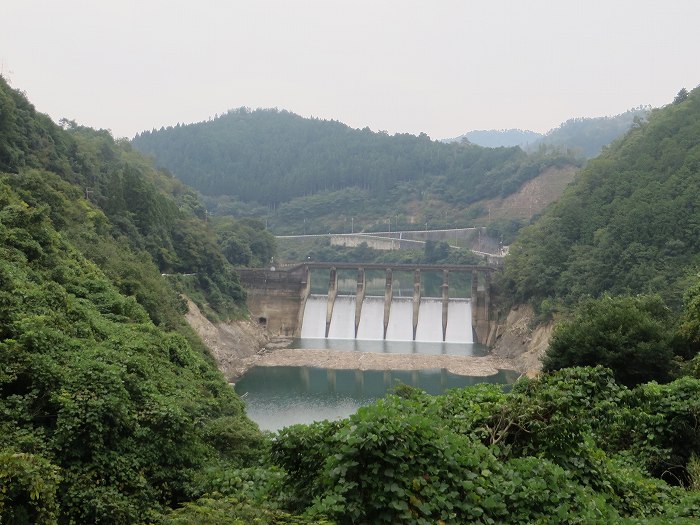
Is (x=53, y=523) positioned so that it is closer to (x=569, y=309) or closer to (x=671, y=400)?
(x=671, y=400)

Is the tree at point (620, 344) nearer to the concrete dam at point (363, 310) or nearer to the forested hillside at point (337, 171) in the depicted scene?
the concrete dam at point (363, 310)

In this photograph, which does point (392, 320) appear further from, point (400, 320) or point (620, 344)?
point (620, 344)

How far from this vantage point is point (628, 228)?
38125 mm

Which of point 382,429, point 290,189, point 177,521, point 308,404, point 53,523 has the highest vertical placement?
point 290,189

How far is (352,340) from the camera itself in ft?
162

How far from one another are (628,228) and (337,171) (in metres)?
74.4

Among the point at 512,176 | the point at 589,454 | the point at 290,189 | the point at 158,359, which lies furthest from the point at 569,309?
the point at 290,189

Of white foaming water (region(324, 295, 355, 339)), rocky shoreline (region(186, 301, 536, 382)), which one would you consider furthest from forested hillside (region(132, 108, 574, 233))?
rocky shoreline (region(186, 301, 536, 382))

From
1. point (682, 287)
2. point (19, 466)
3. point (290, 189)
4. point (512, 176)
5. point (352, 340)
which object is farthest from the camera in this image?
point (290, 189)

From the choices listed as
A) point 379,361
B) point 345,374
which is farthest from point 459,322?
point 345,374

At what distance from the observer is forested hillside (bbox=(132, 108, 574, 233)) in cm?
9400

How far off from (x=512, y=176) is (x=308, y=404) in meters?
63.9

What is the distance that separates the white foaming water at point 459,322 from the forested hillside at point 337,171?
38158 millimetres

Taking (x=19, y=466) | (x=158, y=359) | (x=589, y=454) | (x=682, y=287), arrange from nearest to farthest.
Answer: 1. (x=19, y=466)
2. (x=589, y=454)
3. (x=158, y=359)
4. (x=682, y=287)
